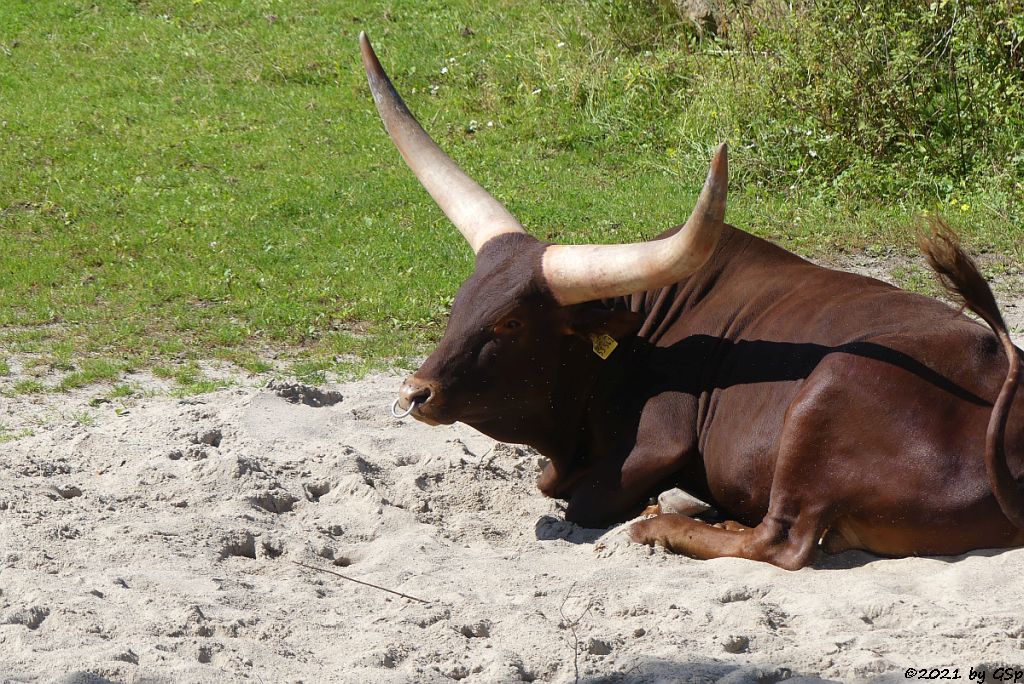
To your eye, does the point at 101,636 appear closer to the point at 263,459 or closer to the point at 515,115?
the point at 263,459

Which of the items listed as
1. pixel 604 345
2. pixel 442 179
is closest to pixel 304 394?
pixel 442 179

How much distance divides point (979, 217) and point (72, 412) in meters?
6.35

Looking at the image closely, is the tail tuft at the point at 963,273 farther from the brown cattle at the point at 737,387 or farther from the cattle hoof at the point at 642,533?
the cattle hoof at the point at 642,533

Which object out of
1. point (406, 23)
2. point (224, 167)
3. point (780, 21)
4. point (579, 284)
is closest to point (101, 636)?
point (579, 284)

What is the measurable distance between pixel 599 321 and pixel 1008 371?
149 cm

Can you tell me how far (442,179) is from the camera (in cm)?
586

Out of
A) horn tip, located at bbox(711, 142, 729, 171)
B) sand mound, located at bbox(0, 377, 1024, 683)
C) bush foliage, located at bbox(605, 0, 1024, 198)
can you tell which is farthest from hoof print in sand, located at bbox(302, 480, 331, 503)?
bush foliage, located at bbox(605, 0, 1024, 198)

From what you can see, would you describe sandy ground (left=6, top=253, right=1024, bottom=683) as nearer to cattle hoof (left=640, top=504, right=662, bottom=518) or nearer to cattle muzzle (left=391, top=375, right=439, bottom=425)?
cattle hoof (left=640, top=504, right=662, bottom=518)

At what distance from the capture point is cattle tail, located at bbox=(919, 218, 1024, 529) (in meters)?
4.14

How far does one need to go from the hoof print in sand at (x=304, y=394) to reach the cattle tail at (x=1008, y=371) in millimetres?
3060

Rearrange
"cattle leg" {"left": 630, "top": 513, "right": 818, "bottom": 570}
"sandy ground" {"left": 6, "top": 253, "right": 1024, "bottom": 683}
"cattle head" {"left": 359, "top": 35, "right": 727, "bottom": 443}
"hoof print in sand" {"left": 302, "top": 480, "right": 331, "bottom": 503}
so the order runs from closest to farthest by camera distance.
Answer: "sandy ground" {"left": 6, "top": 253, "right": 1024, "bottom": 683}
"cattle leg" {"left": 630, "top": 513, "right": 818, "bottom": 570}
"cattle head" {"left": 359, "top": 35, "right": 727, "bottom": 443}
"hoof print in sand" {"left": 302, "top": 480, "right": 331, "bottom": 503}

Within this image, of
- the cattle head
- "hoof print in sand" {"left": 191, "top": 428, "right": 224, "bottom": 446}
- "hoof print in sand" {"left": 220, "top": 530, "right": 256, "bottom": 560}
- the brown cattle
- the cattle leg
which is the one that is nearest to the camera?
the brown cattle

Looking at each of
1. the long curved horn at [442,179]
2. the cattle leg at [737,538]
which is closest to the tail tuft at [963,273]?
the cattle leg at [737,538]

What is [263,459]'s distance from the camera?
17.7 feet
